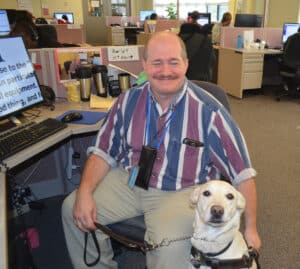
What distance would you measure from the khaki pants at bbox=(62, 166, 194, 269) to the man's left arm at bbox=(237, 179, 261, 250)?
191 millimetres

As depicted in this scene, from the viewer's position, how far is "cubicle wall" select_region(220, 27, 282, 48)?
5.20m

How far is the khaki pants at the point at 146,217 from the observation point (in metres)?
1.12

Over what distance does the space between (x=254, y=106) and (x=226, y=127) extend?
353 centimetres

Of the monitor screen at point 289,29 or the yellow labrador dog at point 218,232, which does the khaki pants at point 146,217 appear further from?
the monitor screen at point 289,29

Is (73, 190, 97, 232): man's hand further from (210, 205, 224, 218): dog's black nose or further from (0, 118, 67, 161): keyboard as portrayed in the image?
(210, 205, 224, 218): dog's black nose

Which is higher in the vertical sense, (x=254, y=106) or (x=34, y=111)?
(x=34, y=111)

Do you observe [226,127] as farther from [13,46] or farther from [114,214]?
[13,46]

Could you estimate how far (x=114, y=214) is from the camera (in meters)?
1.30

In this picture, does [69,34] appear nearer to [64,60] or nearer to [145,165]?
[64,60]

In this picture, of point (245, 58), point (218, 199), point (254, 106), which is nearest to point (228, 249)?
point (218, 199)

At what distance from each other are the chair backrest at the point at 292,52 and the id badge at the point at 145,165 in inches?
152

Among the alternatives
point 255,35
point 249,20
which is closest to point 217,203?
point 255,35

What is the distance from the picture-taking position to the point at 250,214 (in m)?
1.16

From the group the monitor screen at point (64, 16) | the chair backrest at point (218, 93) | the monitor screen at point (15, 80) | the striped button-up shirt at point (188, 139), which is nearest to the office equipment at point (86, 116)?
the monitor screen at point (15, 80)
